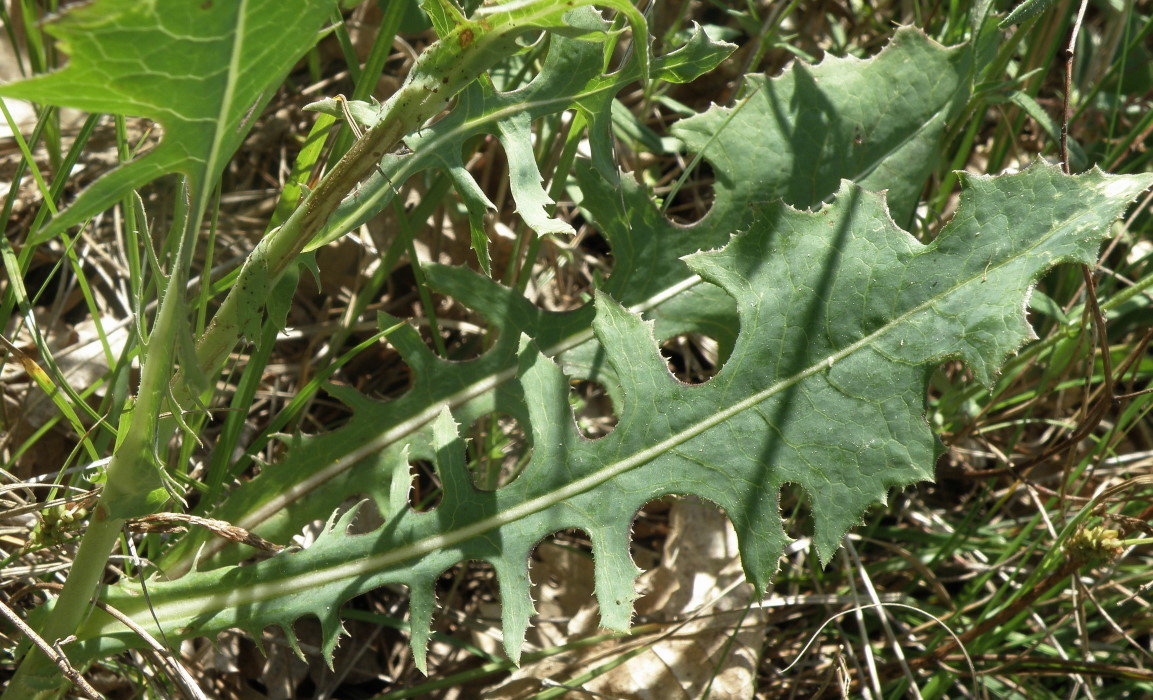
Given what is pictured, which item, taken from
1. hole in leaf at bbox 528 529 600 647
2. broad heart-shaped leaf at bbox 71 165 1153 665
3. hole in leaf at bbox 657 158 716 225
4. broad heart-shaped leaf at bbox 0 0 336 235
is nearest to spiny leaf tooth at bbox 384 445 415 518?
broad heart-shaped leaf at bbox 71 165 1153 665

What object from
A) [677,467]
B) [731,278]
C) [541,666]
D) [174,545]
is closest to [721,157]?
[731,278]

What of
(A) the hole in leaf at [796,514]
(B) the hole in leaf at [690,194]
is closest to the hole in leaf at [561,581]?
(A) the hole in leaf at [796,514]

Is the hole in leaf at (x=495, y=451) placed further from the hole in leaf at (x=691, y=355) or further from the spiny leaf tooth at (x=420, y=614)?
the hole in leaf at (x=691, y=355)

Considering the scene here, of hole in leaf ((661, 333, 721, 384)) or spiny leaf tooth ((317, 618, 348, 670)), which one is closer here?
spiny leaf tooth ((317, 618, 348, 670))

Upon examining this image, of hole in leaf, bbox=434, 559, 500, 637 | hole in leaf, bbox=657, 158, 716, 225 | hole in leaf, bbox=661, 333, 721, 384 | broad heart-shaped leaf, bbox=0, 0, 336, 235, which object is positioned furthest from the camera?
hole in leaf, bbox=657, 158, 716, 225

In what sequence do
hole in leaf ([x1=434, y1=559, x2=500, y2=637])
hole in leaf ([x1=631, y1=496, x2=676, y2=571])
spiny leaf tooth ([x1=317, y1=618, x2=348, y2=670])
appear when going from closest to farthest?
spiny leaf tooth ([x1=317, y1=618, x2=348, y2=670]) < hole in leaf ([x1=434, y1=559, x2=500, y2=637]) < hole in leaf ([x1=631, y1=496, x2=676, y2=571])

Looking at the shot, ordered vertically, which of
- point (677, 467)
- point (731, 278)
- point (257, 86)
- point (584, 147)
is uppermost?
point (257, 86)

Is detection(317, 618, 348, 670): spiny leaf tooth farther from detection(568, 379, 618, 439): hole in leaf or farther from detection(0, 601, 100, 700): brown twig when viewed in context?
detection(568, 379, 618, 439): hole in leaf

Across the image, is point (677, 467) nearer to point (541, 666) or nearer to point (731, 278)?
point (731, 278)
